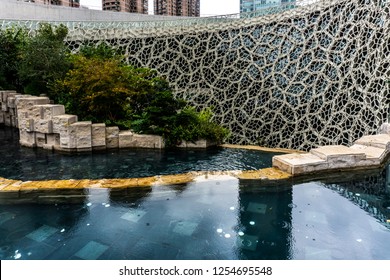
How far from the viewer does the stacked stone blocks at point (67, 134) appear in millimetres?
8820

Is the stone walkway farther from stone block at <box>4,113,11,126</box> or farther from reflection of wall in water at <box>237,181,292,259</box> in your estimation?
stone block at <box>4,113,11,126</box>

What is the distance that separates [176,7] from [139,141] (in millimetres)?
85597

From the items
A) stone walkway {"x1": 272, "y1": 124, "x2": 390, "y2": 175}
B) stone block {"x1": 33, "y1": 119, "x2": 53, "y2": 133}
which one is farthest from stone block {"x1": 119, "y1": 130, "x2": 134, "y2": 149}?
stone walkway {"x1": 272, "y1": 124, "x2": 390, "y2": 175}

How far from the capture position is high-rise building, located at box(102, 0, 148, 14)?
225ft

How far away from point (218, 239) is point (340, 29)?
14063 mm

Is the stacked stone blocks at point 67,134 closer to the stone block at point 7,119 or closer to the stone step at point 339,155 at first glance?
the stone step at point 339,155

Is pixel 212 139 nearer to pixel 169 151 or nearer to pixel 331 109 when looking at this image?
pixel 169 151

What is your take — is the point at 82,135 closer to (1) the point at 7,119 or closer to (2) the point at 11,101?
(2) the point at 11,101

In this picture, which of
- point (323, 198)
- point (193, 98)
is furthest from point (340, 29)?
point (323, 198)

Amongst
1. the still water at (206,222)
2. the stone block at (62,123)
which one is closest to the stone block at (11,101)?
the stone block at (62,123)

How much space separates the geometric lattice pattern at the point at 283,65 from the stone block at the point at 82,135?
9.58 meters

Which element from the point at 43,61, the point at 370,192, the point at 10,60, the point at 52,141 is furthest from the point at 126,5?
the point at 370,192

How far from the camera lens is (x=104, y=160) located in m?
7.91

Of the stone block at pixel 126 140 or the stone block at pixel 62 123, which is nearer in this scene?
the stone block at pixel 62 123
